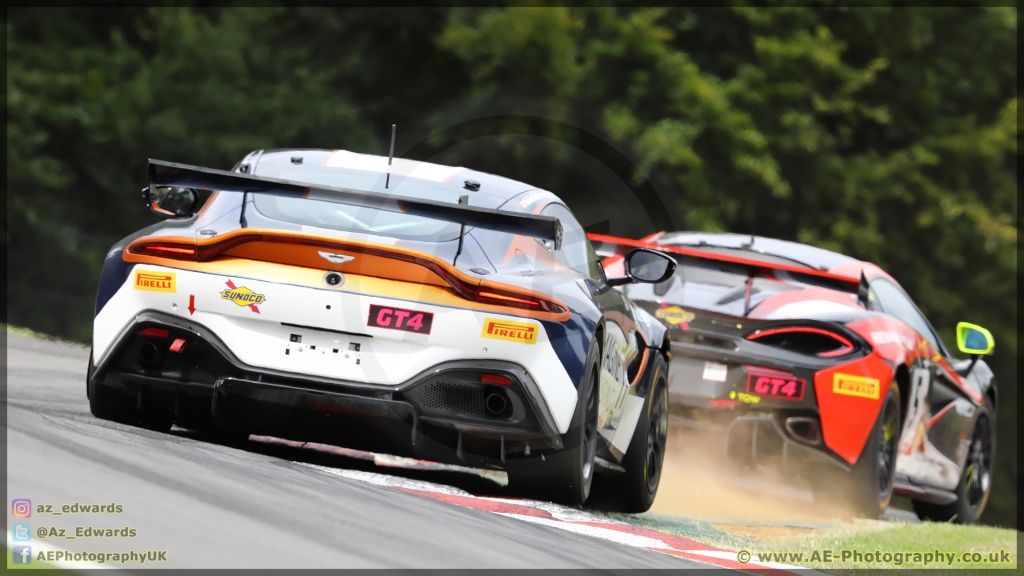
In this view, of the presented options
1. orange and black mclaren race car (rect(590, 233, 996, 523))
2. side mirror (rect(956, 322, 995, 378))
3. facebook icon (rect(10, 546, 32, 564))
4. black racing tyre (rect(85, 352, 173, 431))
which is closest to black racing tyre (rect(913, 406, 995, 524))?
side mirror (rect(956, 322, 995, 378))

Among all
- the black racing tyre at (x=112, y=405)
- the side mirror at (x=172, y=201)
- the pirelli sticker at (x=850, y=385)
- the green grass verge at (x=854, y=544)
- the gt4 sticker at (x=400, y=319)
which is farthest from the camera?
the pirelli sticker at (x=850, y=385)

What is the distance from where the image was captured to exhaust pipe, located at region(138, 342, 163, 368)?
5.74 m

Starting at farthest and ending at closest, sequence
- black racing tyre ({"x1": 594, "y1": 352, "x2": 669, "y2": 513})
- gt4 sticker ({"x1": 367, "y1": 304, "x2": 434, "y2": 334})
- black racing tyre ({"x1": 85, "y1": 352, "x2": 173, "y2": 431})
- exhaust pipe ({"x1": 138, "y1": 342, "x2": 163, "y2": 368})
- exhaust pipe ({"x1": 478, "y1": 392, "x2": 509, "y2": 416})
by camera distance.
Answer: black racing tyre ({"x1": 594, "y1": 352, "x2": 669, "y2": 513}) → black racing tyre ({"x1": 85, "y1": 352, "x2": 173, "y2": 431}) → exhaust pipe ({"x1": 138, "y1": 342, "x2": 163, "y2": 368}) → exhaust pipe ({"x1": 478, "y1": 392, "x2": 509, "y2": 416}) → gt4 sticker ({"x1": 367, "y1": 304, "x2": 434, "y2": 334})

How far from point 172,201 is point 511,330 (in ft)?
6.47

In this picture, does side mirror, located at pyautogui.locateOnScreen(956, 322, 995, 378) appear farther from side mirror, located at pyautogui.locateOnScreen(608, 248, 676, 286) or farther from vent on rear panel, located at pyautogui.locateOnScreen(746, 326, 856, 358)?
side mirror, located at pyautogui.locateOnScreen(608, 248, 676, 286)

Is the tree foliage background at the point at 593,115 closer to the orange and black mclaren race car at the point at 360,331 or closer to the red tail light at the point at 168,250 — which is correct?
the orange and black mclaren race car at the point at 360,331

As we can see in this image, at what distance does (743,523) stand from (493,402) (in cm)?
267

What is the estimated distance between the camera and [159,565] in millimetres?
3480

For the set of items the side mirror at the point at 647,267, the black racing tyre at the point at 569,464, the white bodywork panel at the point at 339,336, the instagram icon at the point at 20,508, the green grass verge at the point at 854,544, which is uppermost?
the side mirror at the point at 647,267

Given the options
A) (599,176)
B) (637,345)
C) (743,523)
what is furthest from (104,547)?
(599,176)

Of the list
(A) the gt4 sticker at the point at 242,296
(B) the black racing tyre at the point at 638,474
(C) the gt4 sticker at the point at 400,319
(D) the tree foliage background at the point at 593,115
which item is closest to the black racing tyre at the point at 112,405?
(A) the gt4 sticker at the point at 242,296

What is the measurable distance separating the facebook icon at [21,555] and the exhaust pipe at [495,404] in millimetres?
2416

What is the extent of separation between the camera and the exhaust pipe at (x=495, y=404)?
561 centimetres

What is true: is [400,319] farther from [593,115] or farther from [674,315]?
[593,115]
